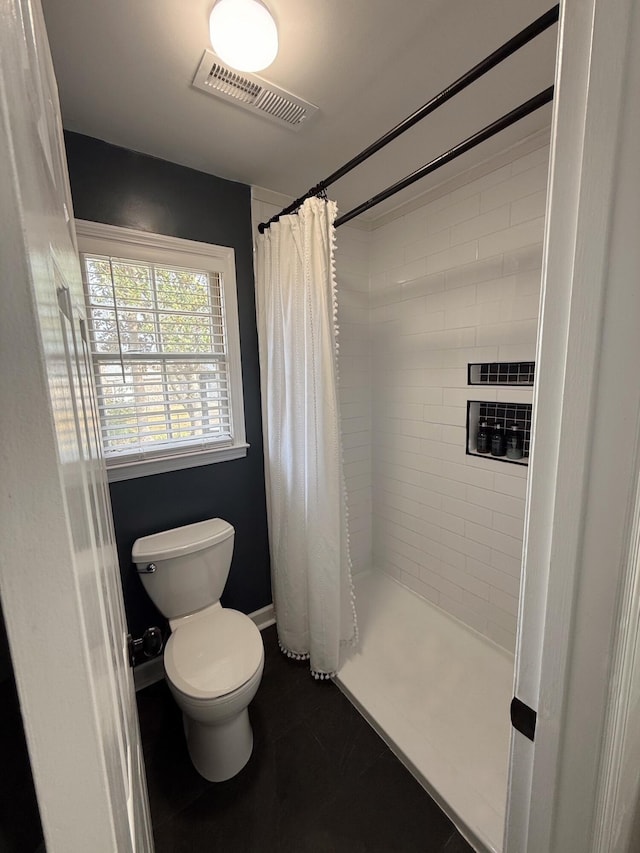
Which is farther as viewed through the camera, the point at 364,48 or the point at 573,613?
the point at 364,48

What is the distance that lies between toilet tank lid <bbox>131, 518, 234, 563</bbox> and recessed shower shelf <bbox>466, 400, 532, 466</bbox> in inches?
54.8

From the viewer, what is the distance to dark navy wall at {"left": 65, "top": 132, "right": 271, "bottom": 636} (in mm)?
1471

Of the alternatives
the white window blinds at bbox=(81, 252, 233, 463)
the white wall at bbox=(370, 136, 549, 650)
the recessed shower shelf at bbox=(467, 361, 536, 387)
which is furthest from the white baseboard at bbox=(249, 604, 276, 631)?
the recessed shower shelf at bbox=(467, 361, 536, 387)

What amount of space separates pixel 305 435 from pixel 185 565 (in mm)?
807

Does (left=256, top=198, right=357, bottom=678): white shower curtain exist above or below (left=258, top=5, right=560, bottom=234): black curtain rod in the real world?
below

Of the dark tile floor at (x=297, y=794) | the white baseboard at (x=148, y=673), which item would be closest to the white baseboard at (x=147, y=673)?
the white baseboard at (x=148, y=673)

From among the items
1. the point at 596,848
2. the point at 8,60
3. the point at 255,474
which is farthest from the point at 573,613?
the point at 255,474

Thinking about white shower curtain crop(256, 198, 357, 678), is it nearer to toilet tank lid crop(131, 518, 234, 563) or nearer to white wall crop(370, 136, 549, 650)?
toilet tank lid crop(131, 518, 234, 563)

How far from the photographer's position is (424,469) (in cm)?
221

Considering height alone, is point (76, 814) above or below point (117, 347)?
below

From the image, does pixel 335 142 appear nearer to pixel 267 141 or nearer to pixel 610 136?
pixel 267 141

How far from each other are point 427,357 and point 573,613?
5.80 feet

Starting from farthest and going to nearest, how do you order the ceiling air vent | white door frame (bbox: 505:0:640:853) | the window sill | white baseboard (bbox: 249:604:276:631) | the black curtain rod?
white baseboard (bbox: 249:604:276:631)
the window sill
the ceiling air vent
the black curtain rod
white door frame (bbox: 505:0:640:853)

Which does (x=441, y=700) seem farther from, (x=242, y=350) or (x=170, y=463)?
(x=242, y=350)
